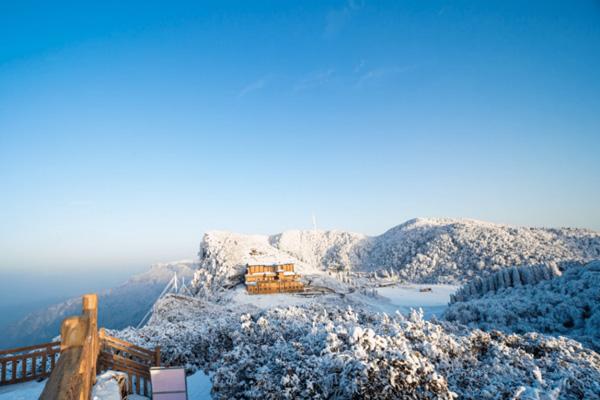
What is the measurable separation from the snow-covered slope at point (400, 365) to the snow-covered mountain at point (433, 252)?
115ft

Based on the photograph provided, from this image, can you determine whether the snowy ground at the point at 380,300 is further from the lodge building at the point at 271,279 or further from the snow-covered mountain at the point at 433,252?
the snow-covered mountain at the point at 433,252

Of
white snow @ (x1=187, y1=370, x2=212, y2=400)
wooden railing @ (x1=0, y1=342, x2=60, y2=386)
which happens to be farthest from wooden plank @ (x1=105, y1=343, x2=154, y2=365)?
wooden railing @ (x1=0, y1=342, x2=60, y2=386)

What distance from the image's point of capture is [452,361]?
22.2 ft

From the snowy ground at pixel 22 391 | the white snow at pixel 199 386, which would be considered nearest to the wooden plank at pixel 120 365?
the white snow at pixel 199 386

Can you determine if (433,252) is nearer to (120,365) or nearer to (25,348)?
(120,365)

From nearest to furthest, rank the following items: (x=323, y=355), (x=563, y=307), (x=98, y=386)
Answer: (x=98, y=386) < (x=323, y=355) < (x=563, y=307)

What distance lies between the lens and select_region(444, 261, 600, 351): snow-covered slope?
14906 millimetres

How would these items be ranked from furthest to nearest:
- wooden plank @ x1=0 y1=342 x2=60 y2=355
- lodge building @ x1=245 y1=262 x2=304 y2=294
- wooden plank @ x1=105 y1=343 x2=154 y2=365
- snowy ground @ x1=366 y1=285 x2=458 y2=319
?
lodge building @ x1=245 y1=262 x2=304 y2=294, snowy ground @ x1=366 y1=285 x2=458 y2=319, wooden plank @ x1=0 y1=342 x2=60 y2=355, wooden plank @ x1=105 y1=343 x2=154 y2=365

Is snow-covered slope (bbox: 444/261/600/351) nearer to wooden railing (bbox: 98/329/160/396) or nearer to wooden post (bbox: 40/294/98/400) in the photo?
wooden railing (bbox: 98/329/160/396)

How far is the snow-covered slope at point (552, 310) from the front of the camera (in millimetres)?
14906

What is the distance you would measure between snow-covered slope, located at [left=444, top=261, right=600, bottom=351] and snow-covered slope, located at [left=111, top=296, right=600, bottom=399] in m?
8.30

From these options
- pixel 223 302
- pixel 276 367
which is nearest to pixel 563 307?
pixel 276 367

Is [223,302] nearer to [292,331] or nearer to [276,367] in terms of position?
[292,331]

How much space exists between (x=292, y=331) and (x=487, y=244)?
70.8 meters
